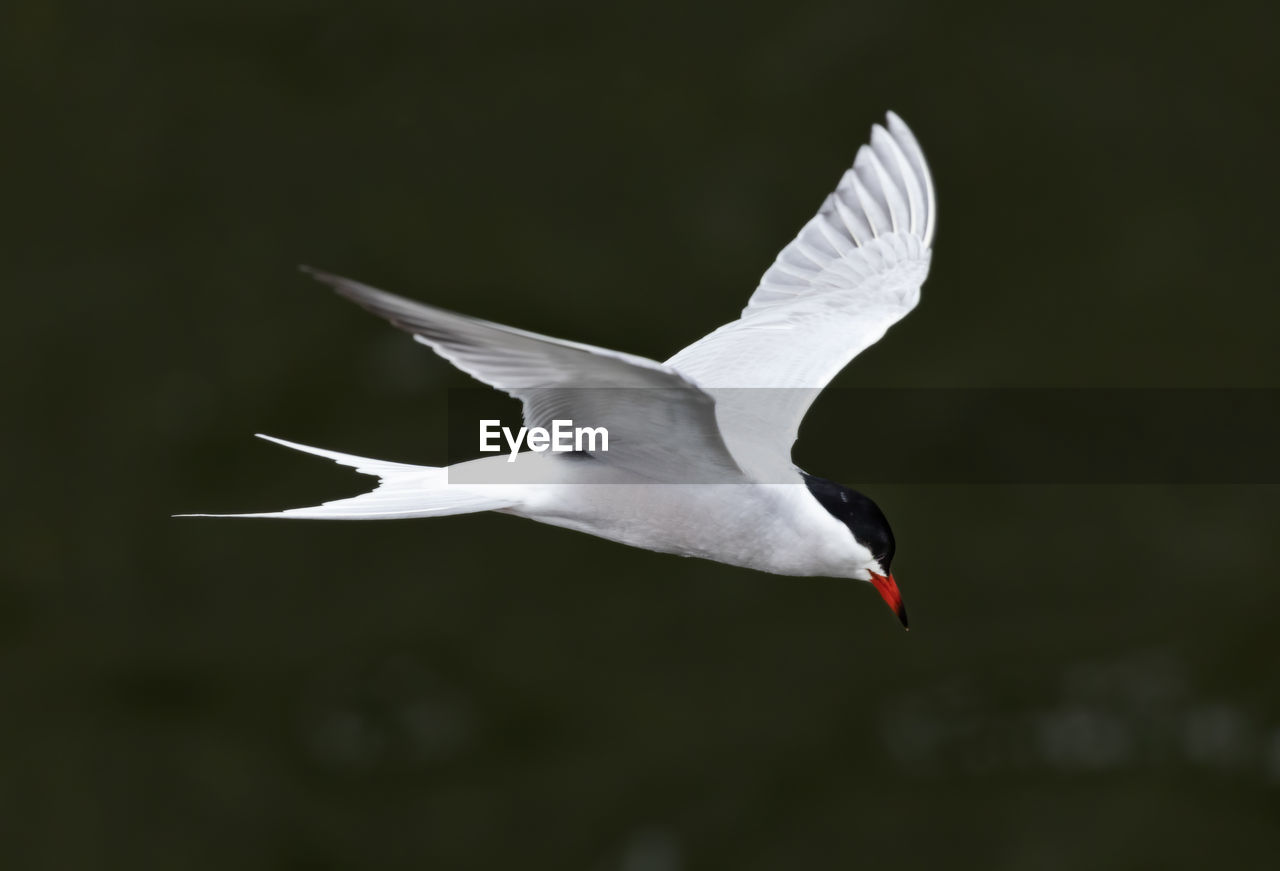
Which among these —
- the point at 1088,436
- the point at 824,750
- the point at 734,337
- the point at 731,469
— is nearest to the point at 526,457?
the point at 731,469

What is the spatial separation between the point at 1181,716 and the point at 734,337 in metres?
4.58

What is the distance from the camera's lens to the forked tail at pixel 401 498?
3697 mm

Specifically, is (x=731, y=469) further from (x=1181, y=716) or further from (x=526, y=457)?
(x=1181, y=716)

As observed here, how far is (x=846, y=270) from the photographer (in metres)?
4.98

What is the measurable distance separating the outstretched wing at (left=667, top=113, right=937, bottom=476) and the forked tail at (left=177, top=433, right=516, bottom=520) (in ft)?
2.43

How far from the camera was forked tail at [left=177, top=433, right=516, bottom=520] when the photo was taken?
3.70 metres

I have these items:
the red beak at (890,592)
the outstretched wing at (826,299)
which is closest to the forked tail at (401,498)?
the outstretched wing at (826,299)

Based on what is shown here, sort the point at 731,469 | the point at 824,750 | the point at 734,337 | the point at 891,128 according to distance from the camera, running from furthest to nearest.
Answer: the point at 824,750 < the point at 891,128 < the point at 734,337 < the point at 731,469

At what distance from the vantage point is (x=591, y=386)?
360 cm
